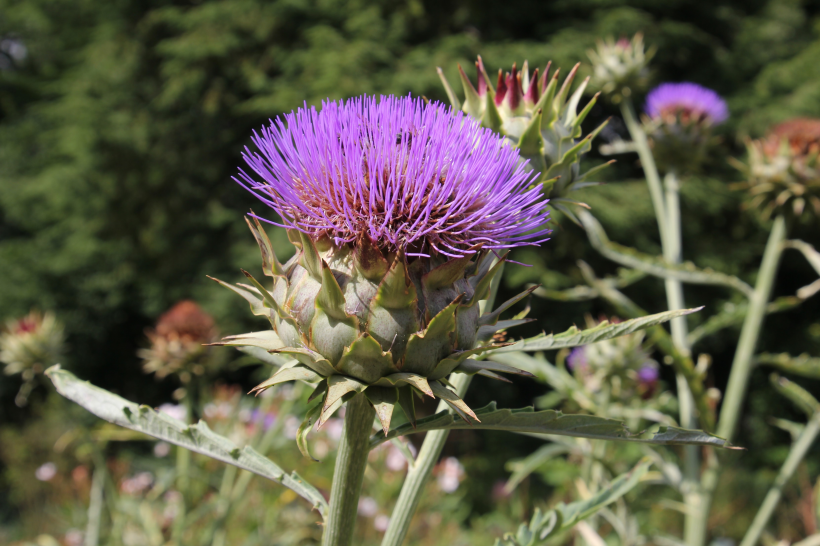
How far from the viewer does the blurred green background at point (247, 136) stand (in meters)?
6.39

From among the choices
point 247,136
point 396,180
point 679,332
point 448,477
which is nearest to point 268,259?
point 396,180

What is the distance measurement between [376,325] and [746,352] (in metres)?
1.47

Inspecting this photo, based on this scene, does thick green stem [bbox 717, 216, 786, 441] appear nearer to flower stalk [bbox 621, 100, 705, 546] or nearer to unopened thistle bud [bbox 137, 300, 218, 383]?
flower stalk [bbox 621, 100, 705, 546]

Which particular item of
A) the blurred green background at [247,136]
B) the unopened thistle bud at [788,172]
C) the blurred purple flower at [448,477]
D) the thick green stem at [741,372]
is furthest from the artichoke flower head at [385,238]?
the blurred green background at [247,136]

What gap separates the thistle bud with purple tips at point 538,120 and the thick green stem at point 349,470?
0.52 metres

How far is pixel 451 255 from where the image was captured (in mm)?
849

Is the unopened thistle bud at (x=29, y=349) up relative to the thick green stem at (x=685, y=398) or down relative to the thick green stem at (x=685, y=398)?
down

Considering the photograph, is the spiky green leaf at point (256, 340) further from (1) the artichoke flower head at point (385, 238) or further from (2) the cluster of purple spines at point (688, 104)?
(2) the cluster of purple spines at point (688, 104)

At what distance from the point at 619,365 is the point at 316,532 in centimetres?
200

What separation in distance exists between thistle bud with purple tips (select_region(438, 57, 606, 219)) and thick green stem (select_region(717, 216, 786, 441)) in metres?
1.03

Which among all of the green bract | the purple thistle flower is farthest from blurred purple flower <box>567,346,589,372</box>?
the green bract

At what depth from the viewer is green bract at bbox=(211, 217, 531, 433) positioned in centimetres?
83

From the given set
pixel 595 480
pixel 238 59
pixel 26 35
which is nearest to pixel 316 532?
pixel 595 480

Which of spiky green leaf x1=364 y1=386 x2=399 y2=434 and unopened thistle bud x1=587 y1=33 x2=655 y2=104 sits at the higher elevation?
unopened thistle bud x1=587 y1=33 x2=655 y2=104
